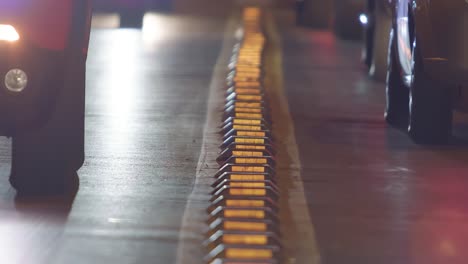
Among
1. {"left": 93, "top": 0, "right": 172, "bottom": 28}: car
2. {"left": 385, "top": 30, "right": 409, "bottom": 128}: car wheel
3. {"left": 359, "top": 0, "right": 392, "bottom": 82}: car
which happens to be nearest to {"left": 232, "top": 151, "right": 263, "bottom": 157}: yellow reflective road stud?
{"left": 385, "top": 30, "right": 409, "bottom": 128}: car wheel

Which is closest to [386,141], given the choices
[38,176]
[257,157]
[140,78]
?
[257,157]

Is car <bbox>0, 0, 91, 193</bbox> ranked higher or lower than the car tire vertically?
higher

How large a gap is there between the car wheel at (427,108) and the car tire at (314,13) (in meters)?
10.3

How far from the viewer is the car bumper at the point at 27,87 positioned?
620 cm

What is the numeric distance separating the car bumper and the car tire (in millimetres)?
12570

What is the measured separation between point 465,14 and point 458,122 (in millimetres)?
2060

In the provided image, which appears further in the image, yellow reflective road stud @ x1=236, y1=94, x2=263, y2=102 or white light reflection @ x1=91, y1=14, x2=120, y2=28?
white light reflection @ x1=91, y1=14, x2=120, y2=28

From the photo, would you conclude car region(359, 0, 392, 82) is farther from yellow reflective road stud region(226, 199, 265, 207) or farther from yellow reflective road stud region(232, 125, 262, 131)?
yellow reflective road stud region(226, 199, 265, 207)

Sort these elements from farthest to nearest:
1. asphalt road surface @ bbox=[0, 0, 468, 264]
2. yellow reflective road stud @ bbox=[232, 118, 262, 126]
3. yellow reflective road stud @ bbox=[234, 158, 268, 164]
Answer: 1. yellow reflective road stud @ bbox=[232, 118, 262, 126]
2. yellow reflective road stud @ bbox=[234, 158, 268, 164]
3. asphalt road surface @ bbox=[0, 0, 468, 264]

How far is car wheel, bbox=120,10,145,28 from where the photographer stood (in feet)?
59.6

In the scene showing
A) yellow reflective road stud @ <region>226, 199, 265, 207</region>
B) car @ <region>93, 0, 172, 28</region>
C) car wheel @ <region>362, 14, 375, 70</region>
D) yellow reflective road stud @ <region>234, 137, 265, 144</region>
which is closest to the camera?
yellow reflective road stud @ <region>226, 199, 265, 207</region>

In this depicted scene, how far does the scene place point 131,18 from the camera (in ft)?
62.8

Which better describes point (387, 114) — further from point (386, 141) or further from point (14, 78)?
point (14, 78)

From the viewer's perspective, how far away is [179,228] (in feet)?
19.3
